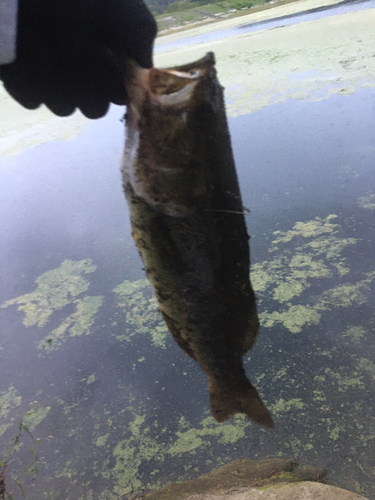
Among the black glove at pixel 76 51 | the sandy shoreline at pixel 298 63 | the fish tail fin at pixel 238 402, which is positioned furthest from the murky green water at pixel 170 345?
the sandy shoreline at pixel 298 63

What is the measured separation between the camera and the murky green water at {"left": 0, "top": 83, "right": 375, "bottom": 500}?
1.66 m

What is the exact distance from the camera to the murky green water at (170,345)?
65.2 inches

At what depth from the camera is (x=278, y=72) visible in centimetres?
640

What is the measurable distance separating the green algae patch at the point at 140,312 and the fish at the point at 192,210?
1177 mm

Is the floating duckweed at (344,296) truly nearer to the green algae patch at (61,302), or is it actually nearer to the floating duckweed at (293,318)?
the floating duckweed at (293,318)

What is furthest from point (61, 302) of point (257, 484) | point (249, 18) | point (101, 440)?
point (249, 18)

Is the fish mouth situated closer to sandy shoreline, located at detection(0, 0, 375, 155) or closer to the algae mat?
the algae mat

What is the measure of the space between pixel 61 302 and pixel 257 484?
5.52 feet

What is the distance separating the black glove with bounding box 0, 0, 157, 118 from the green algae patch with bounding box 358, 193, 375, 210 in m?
2.10

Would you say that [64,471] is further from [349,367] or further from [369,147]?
[369,147]

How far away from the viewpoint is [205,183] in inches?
30.1

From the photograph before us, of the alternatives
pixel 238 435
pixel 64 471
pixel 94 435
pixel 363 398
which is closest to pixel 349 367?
pixel 363 398

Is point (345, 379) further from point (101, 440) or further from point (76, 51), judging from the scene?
point (76, 51)

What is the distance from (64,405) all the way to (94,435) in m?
0.24
